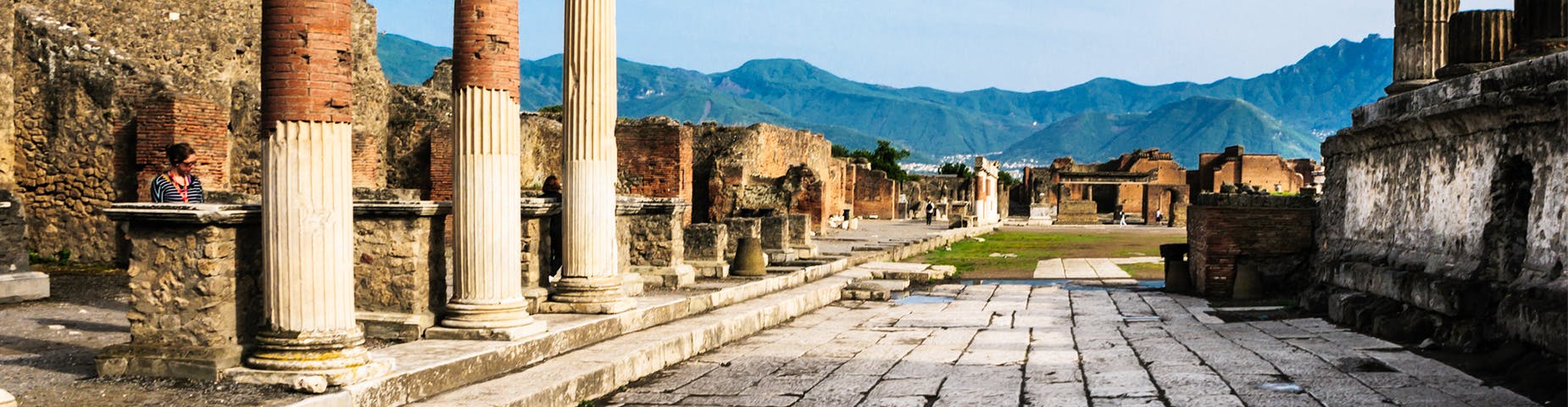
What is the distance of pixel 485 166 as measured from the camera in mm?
8016

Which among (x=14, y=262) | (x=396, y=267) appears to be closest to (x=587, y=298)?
(x=396, y=267)

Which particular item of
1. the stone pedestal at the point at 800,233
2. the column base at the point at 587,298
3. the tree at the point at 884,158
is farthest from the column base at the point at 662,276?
the tree at the point at 884,158

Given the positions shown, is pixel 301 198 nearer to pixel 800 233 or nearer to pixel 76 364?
pixel 76 364

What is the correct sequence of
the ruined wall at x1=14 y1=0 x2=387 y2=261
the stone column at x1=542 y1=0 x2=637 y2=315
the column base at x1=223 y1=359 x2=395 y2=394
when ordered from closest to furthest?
the column base at x1=223 y1=359 x2=395 y2=394 → the stone column at x1=542 y1=0 x2=637 y2=315 → the ruined wall at x1=14 y1=0 x2=387 y2=261

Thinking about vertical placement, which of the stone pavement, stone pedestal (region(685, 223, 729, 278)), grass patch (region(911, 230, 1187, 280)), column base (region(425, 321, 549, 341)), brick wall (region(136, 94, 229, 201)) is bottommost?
grass patch (region(911, 230, 1187, 280))

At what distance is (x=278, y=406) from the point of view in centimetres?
527

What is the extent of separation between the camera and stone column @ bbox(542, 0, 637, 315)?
9578mm

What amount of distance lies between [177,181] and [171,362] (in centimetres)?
299

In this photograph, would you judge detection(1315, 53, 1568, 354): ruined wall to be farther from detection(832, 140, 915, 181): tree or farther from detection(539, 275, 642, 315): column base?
detection(832, 140, 915, 181): tree

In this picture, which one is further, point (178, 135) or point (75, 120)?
point (75, 120)

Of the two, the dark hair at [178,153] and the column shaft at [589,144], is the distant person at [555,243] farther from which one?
the dark hair at [178,153]

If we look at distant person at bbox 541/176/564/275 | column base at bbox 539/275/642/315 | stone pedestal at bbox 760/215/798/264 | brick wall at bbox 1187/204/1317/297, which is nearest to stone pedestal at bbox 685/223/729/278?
distant person at bbox 541/176/564/275

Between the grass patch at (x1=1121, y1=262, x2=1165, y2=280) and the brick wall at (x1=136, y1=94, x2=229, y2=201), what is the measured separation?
1217 centimetres

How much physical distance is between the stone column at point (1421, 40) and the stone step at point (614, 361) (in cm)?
596
